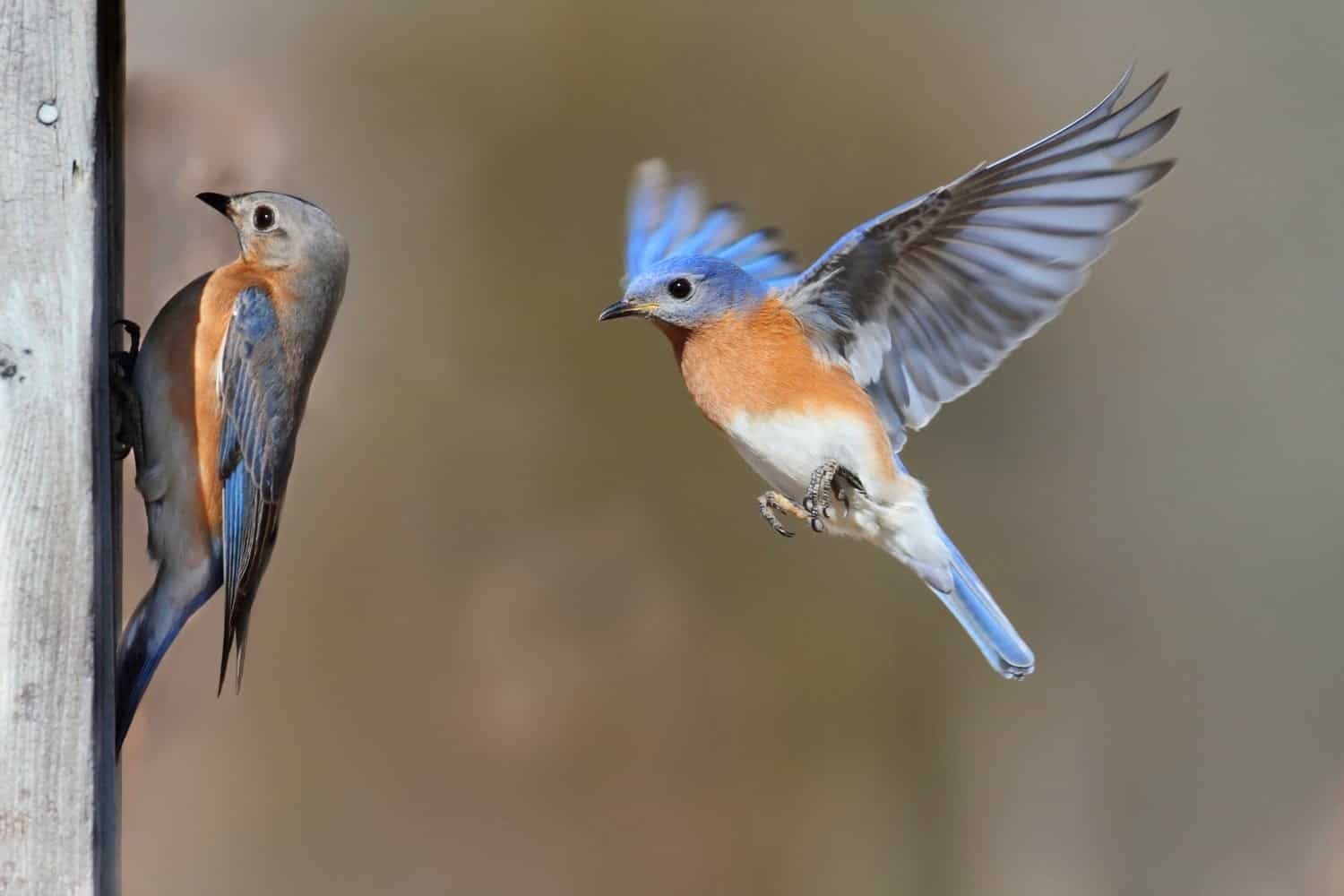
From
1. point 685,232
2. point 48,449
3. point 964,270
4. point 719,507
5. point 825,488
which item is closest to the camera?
point 48,449

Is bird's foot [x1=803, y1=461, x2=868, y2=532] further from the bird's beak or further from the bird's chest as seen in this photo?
the bird's beak

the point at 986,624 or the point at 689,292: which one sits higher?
the point at 689,292

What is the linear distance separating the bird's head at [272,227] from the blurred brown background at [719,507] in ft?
3.32

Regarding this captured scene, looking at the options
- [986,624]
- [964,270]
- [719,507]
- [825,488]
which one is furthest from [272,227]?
[719,507]

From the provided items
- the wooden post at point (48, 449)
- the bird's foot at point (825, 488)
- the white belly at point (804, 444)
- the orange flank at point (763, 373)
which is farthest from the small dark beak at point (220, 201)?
the bird's foot at point (825, 488)

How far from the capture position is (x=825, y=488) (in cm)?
195

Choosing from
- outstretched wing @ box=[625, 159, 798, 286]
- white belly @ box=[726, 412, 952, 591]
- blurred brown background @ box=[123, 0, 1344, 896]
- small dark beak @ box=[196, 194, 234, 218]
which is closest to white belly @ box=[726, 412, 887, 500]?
white belly @ box=[726, 412, 952, 591]

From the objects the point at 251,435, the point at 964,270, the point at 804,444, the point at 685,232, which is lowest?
the point at 251,435

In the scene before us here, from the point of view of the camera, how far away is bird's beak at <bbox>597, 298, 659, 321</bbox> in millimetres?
1909

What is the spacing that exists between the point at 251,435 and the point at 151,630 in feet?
0.91

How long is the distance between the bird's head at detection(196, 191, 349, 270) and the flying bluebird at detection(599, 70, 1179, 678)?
448mm

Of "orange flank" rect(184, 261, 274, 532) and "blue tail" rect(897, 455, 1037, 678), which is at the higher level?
"orange flank" rect(184, 261, 274, 532)

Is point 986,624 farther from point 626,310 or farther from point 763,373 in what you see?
point 626,310

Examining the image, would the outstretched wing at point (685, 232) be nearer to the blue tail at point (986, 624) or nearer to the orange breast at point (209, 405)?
the blue tail at point (986, 624)
